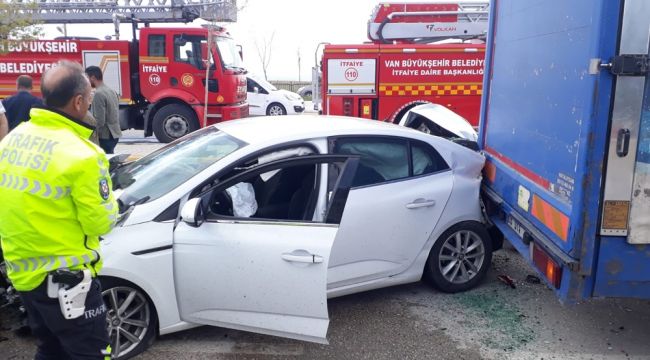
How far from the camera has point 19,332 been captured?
141 inches

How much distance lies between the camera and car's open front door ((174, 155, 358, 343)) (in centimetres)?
314

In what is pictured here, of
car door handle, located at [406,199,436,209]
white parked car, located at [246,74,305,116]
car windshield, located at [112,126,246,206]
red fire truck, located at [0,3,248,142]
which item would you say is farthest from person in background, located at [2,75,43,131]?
white parked car, located at [246,74,305,116]

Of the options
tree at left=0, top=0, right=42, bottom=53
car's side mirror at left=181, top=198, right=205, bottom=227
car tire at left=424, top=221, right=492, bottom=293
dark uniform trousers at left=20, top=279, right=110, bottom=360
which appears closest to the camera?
dark uniform trousers at left=20, top=279, right=110, bottom=360

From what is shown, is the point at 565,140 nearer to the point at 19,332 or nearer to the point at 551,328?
the point at 551,328

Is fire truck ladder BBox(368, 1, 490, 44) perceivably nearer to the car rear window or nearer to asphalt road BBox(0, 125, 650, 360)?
the car rear window

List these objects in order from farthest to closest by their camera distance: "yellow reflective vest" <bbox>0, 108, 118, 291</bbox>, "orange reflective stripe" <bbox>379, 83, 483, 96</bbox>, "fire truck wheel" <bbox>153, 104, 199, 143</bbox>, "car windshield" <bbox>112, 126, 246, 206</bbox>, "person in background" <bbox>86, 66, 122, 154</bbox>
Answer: "fire truck wheel" <bbox>153, 104, 199, 143</bbox> → "orange reflective stripe" <bbox>379, 83, 483, 96</bbox> → "person in background" <bbox>86, 66, 122, 154</bbox> → "car windshield" <bbox>112, 126, 246, 206</bbox> → "yellow reflective vest" <bbox>0, 108, 118, 291</bbox>

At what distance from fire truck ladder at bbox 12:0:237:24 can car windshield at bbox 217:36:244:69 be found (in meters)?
2.16

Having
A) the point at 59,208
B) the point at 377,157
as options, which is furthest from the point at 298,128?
the point at 59,208

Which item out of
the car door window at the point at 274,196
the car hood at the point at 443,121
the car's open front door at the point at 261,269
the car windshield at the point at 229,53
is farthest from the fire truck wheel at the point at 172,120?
the car's open front door at the point at 261,269

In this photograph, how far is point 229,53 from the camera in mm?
12648

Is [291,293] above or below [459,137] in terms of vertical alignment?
below

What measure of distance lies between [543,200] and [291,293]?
5.39ft

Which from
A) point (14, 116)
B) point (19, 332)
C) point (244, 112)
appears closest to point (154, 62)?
point (244, 112)

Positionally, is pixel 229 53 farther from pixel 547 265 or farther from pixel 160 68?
pixel 547 265
